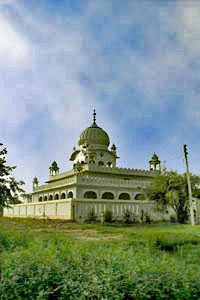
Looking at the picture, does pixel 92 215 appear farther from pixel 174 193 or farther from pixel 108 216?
pixel 174 193

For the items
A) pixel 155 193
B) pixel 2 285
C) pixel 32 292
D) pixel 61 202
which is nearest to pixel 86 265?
pixel 32 292

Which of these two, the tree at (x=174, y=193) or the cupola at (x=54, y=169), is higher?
the cupola at (x=54, y=169)

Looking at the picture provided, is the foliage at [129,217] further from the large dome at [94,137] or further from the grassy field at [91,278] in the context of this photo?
the large dome at [94,137]

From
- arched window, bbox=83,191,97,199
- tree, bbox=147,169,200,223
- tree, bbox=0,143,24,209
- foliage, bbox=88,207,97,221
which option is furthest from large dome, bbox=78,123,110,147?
tree, bbox=0,143,24,209

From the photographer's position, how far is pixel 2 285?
442 centimetres

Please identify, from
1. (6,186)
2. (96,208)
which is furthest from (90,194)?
(6,186)

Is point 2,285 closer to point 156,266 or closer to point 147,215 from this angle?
point 156,266

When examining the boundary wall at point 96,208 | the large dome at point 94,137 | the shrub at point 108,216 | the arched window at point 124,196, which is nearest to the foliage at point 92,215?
the boundary wall at point 96,208

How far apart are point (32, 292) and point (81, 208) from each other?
785 inches

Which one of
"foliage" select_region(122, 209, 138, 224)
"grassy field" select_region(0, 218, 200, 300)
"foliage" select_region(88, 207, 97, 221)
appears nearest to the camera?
"grassy field" select_region(0, 218, 200, 300)

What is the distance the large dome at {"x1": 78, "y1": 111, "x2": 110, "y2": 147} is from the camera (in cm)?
4591

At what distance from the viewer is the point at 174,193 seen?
87.6ft

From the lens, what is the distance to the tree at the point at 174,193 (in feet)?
87.7

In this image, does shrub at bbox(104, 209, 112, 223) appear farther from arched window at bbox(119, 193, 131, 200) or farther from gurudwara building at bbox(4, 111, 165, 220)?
arched window at bbox(119, 193, 131, 200)
